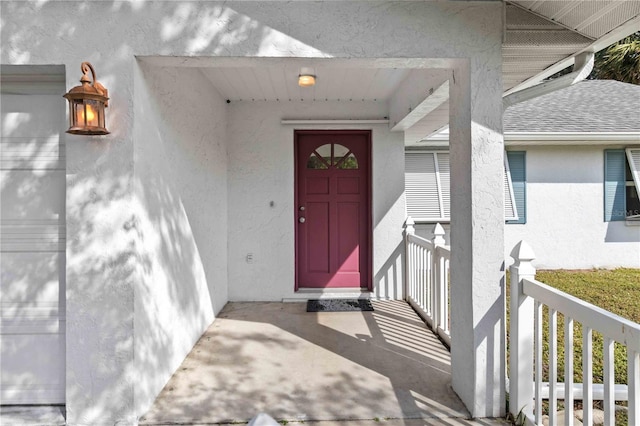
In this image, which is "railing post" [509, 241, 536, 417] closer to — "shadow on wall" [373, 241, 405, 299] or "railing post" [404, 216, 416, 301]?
"railing post" [404, 216, 416, 301]

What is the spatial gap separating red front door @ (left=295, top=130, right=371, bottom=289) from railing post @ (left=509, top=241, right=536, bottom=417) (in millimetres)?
2637

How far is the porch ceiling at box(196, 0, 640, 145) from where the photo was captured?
7.14 feet

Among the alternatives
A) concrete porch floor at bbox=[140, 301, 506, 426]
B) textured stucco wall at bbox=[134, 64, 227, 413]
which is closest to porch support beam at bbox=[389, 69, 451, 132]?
textured stucco wall at bbox=[134, 64, 227, 413]

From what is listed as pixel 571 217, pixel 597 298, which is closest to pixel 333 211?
pixel 597 298

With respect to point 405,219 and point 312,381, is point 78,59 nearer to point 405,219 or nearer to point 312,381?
point 312,381

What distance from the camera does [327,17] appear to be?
7.15 feet

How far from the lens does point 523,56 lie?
2580mm

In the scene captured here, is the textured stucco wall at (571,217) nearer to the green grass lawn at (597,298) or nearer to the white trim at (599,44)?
the green grass lawn at (597,298)

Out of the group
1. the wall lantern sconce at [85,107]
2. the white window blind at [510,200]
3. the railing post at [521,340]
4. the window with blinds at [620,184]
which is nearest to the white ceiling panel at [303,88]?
the wall lantern sconce at [85,107]

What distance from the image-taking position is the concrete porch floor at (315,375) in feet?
7.39

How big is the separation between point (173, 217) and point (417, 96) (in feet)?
7.93

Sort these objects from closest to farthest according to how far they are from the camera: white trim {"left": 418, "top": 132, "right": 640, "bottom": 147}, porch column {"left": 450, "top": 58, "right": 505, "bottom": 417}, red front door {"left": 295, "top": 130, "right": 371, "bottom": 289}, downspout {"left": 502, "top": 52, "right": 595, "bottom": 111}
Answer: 1. porch column {"left": 450, "top": 58, "right": 505, "bottom": 417}
2. downspout {"left": 502, "top": 52, "right": 595, "bottom": 111}
3. red front door {"left": 295, "top": 130, "right": 371, "bottom": 289}
4. white trim {"left": 418, "top": 132, "right": 640, "bottom": 147}

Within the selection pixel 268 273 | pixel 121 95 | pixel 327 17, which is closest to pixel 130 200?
pixel 121 95

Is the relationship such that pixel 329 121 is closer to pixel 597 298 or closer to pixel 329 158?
pixel 329 158
